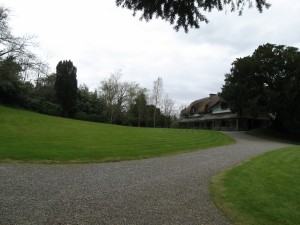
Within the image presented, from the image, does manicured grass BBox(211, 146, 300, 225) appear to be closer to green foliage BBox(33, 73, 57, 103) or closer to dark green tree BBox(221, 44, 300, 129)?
dark green tree BBox(221, 44, 300, 129)

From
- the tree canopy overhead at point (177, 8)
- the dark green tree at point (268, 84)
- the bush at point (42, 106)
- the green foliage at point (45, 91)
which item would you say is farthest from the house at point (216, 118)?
the tree canopy overhead at point (177, 8)

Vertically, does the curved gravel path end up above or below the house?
below

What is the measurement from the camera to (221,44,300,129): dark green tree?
35688 mm

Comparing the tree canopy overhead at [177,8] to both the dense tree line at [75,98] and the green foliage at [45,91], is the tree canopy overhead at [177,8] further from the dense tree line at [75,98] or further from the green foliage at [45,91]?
the green foliage at [45,91]

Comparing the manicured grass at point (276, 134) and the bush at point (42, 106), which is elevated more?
the bush at point (42, 106)

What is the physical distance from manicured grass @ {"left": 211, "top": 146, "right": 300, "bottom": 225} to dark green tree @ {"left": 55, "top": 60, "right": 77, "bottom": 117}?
4139 centimetres

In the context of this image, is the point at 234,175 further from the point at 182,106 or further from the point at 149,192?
the point at 182,106

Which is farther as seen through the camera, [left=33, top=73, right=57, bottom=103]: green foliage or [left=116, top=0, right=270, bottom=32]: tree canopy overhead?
[left=33, top=73, right=57, bottom=103]: green foliage

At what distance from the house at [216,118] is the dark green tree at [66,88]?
75.0ft

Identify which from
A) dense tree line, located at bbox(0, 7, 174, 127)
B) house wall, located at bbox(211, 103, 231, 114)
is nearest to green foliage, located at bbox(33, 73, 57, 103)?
Result: dense tree line, located at bbox(0, 7, 174, 127)

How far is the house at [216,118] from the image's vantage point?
5028cm

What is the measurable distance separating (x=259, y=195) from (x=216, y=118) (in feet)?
146

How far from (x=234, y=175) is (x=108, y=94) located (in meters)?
56.7

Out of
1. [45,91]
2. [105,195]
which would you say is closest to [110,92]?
[45,91]
